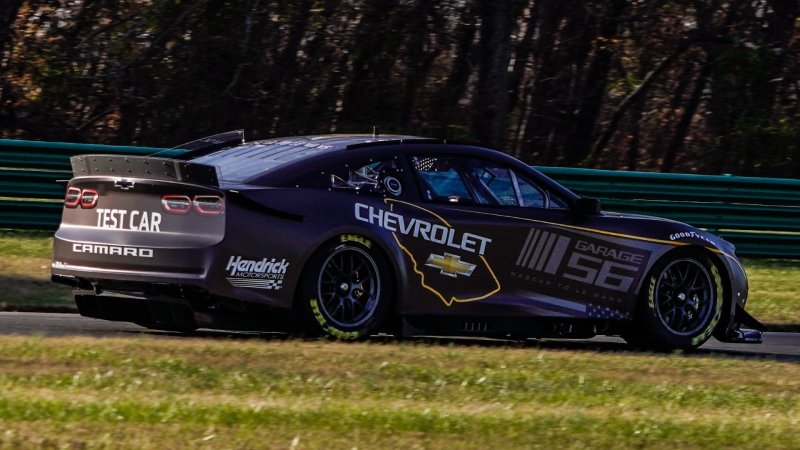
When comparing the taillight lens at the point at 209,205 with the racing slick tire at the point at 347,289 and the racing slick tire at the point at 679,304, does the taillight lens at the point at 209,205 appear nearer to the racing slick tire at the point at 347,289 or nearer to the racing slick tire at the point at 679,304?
the racing slick tire at the point at 347,289

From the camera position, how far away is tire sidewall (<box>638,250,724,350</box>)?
1007 cm

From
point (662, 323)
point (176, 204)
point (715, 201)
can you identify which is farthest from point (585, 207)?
point (715, 201)

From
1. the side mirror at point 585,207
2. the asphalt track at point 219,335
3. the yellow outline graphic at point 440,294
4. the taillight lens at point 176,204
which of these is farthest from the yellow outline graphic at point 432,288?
the taillight lens at point 176,204

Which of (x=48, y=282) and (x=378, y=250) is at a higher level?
(x=378, y=250)

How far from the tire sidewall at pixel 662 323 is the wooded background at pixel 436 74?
944cm

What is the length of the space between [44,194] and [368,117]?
6.20 m

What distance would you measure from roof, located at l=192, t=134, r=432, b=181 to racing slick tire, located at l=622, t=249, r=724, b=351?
2056 millimetres

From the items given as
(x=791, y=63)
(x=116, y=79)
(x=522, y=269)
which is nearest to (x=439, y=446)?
(x=522, y=269)

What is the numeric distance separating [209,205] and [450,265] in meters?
1.75

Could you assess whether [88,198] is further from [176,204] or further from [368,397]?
[368,397]

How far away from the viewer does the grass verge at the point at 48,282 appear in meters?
11.4

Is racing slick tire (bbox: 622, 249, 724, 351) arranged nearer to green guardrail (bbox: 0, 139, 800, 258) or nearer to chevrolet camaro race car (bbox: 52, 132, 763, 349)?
chevrolet camaro race car (bbox: 52, 132, 763, 349)

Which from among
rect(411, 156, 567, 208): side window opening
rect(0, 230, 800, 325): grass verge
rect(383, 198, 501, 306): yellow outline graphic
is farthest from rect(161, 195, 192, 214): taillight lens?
rect(0, 230, 800, 325): grass verge

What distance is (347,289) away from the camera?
29.3ft
